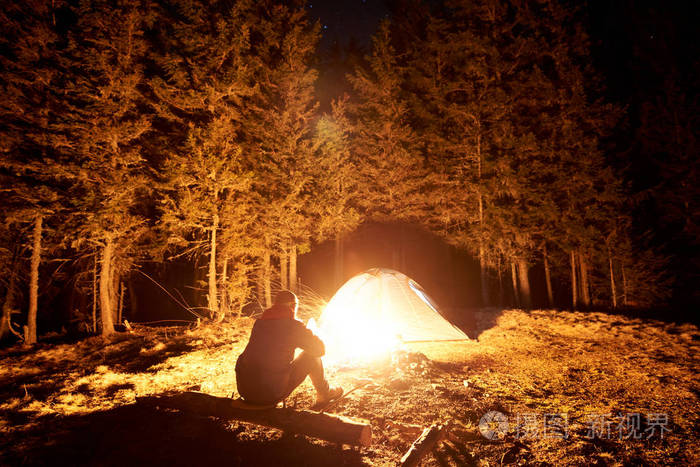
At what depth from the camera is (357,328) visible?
722 cm

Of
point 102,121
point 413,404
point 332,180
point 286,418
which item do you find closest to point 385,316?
point 413,404

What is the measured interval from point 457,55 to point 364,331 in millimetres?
12418

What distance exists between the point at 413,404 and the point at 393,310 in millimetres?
2888

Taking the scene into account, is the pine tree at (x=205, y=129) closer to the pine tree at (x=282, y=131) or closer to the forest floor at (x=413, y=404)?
the pine tree at (x=282, y=131)

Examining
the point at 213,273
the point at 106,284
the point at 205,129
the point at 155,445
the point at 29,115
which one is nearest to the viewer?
the point at 155,445

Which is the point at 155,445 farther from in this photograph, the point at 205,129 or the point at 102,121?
the point at 205,129

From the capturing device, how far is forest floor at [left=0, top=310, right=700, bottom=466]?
3.45 metres

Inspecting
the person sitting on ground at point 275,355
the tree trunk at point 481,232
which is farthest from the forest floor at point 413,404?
the tree trunk at point 481,232

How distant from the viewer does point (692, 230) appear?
15227 mm

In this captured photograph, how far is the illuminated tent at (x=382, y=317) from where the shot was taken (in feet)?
23.4

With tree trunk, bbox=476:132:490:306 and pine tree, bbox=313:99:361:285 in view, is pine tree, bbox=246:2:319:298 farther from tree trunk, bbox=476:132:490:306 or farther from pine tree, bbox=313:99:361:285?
tree trunk, bbox=476:132:490:306

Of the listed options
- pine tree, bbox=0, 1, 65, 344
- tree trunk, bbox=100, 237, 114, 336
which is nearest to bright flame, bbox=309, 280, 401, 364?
tree trunk, bbox=100, 237, 114, 336

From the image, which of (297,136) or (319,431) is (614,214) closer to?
(297,136)

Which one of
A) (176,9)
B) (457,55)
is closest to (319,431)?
(176,9)
